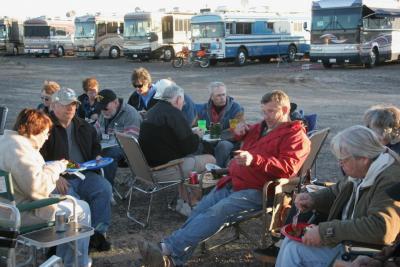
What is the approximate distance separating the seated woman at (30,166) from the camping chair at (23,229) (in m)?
0.10

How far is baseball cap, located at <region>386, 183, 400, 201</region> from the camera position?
106 inches

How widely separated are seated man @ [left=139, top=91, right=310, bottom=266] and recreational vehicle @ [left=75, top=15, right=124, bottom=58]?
96.7 feet

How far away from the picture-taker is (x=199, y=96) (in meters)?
14.7


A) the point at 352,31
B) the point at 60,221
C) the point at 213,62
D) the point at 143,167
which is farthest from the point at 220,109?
the point at 213,62

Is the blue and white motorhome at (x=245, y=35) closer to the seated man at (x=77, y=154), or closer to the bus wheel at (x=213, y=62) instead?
the bus wheel at (x=213, y=62)

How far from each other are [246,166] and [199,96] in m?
10.7

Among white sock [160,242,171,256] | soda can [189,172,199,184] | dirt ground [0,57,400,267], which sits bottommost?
dirt ground [0,57,400,267]

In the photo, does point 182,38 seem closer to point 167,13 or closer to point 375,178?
point 167,13

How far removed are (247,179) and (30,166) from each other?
1.53 meters

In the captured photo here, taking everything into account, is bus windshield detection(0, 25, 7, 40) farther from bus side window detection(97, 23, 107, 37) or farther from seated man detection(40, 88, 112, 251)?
seated man detection(40, 88, 112, 251)

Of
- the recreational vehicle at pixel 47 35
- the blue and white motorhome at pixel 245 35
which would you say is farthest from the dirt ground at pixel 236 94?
the recreational vehicle at pixel 47 35

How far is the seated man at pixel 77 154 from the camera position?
447 cm

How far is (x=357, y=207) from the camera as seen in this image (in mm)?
2902

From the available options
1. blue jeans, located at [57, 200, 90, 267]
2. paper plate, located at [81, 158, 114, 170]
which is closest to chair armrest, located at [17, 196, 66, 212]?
blue jeans, located at [57, 200, 90, 267]
